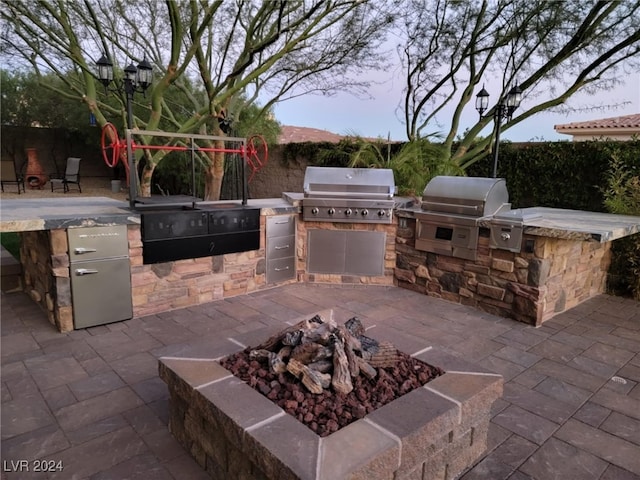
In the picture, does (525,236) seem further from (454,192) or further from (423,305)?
(423,305)

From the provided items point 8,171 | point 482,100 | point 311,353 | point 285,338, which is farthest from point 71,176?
point 311,353

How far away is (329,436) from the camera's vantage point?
143cm

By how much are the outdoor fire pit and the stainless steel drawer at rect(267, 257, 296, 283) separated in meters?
2.32

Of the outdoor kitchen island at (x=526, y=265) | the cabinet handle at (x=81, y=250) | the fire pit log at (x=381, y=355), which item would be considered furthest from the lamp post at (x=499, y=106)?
the cabinet handle at (x=81, y=250)

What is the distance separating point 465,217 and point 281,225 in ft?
6.01

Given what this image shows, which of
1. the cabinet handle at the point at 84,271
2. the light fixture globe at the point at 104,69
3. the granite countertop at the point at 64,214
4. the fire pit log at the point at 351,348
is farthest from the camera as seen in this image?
the light fixture globe at the point at 104,69

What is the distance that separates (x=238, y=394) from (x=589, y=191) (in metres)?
5.50

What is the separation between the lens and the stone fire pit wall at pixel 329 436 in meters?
1.34

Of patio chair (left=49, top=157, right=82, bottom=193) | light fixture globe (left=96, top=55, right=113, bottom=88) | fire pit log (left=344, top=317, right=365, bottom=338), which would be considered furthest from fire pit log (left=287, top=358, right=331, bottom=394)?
patio chair (left=49, top=157, right=82, bottom=193)

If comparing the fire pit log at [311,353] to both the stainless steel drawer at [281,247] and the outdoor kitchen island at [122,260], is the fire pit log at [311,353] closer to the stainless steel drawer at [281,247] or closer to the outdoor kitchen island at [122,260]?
the outdoor kitchen island at [122,260]

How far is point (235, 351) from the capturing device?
2.08 m

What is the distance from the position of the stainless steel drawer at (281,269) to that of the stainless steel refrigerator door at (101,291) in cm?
142

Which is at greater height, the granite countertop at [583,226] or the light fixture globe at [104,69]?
the light fixture globe at [104,69]

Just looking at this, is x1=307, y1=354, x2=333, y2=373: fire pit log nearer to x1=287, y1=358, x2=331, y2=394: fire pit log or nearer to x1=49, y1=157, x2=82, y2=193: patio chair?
x1=287, y1=358, x2=331, y2=394: fire pit log
